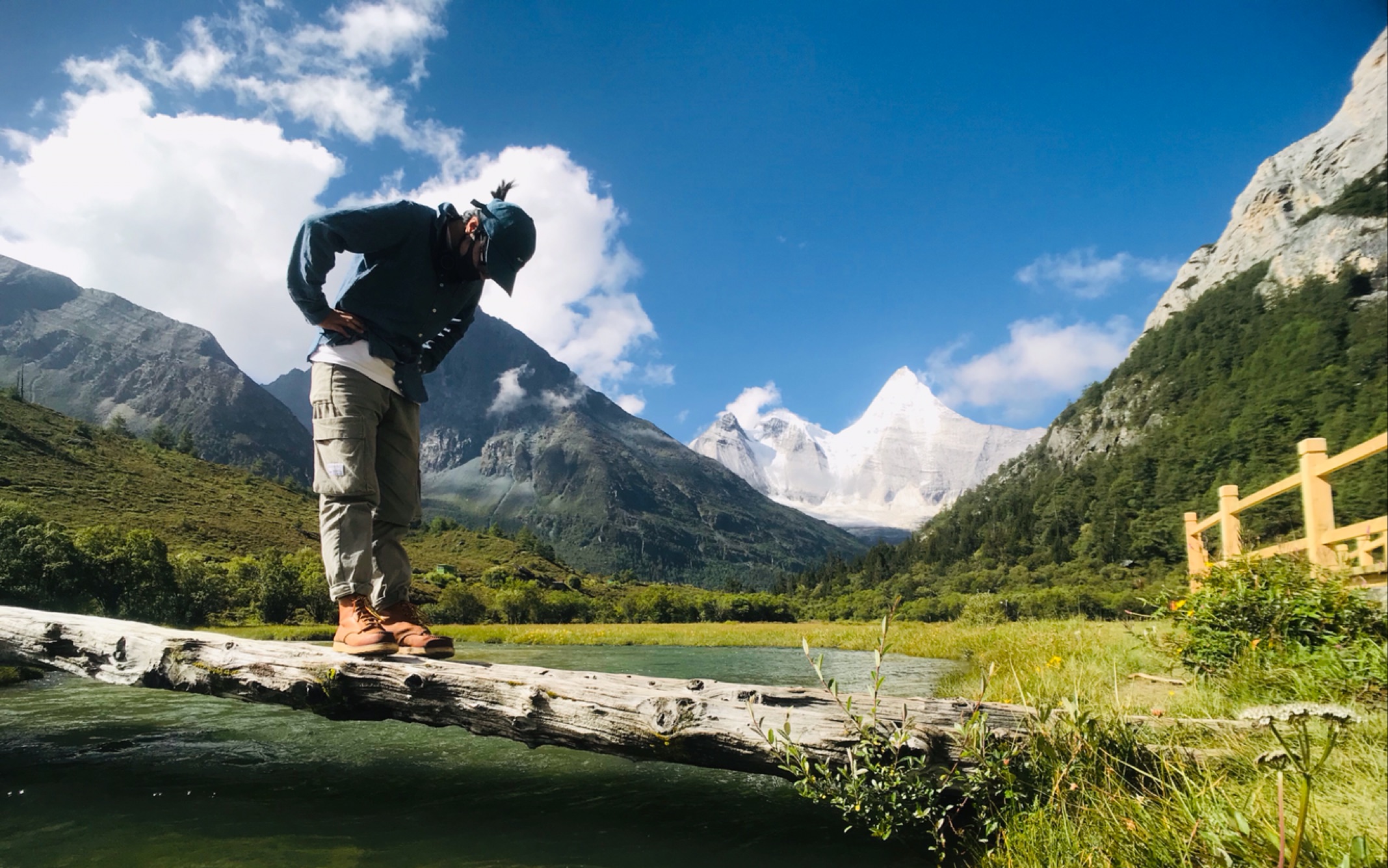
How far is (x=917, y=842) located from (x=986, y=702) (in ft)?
2.69

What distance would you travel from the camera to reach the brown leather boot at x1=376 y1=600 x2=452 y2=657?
466 cm

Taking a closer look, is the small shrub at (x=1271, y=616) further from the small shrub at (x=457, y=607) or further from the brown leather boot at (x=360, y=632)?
the small shrub at (x=457, y=607)

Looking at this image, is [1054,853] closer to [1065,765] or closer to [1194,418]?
[1065,765]

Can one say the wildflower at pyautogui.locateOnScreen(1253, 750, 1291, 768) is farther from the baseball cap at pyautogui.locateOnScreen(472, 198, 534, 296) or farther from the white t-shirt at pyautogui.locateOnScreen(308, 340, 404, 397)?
the white t-shirt at pyautogui.locateOnScreen(308, 340, 404, 397)

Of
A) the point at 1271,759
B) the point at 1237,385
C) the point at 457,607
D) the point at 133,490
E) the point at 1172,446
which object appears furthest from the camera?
the point at 1172,446

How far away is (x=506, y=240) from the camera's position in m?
4.65

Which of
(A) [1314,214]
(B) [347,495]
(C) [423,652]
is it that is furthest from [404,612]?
(A) [1314,214]

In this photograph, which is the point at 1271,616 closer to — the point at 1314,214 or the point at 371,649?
the point at 371,649

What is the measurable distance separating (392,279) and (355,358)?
25.7 inches

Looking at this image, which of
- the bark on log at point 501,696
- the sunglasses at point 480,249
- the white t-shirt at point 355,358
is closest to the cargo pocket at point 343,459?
the white t-shirt at point 355,358

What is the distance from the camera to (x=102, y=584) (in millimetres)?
46562

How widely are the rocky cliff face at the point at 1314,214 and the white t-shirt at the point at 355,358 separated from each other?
17093 cm

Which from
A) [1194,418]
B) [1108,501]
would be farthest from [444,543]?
[1194,418]

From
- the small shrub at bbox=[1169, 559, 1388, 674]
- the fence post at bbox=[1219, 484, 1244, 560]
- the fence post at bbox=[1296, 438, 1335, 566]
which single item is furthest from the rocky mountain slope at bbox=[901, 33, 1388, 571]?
the small shrub at bbox=[1169, 559, 1388, 674]
